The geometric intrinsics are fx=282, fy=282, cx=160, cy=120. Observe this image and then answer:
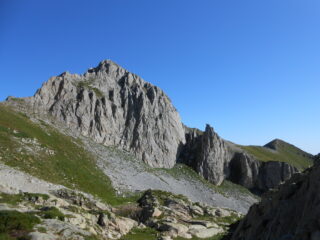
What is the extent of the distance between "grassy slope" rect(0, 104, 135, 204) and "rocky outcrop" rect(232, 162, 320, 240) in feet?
124

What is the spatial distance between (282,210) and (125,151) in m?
77.7

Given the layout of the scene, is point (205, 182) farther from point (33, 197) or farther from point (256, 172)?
point (33, 197)

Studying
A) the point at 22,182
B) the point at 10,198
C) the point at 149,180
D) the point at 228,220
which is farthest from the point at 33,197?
the point at 149,180

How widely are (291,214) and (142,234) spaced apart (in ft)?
77.5

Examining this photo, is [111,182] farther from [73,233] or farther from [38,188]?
[73,233]

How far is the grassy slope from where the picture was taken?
174ft

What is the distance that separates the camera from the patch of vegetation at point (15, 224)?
2047 centimetres

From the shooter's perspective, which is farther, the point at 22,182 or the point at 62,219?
the point at 22,182

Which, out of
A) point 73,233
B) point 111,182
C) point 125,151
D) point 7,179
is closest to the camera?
point 73,233

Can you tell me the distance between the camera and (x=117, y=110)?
102 m

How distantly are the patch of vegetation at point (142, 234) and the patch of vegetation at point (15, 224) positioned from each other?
1298cm

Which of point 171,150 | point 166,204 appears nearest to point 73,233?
point 166,204

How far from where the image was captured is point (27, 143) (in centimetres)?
6175

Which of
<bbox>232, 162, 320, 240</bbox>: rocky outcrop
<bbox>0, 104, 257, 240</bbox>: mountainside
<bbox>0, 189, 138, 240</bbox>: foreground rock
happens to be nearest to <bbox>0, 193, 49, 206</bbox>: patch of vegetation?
<bbox>0, 189, 138, 240</bbox>: foreground rock
